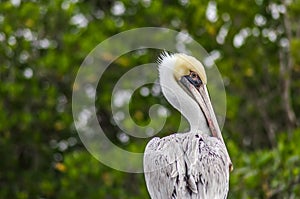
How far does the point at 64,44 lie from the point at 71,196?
8.79 ft

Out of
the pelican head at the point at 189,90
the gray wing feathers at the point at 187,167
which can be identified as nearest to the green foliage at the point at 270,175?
the pelican head at the point at 189,90

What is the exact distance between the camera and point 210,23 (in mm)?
13758

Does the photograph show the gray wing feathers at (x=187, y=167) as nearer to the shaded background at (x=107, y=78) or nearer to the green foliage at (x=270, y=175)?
the green foliage at (x=270, y=175)

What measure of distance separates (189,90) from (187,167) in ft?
3.58

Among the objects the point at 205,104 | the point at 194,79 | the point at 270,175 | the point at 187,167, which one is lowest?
the point at 270,175

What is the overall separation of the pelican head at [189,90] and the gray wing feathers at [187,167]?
0.32 meters

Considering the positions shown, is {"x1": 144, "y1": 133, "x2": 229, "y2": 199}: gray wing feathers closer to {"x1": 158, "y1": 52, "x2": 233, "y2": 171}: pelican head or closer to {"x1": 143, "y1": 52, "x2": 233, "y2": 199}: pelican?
{"x1": 143, "y1": 52, "x2": 233, "y2": 199}: pelican

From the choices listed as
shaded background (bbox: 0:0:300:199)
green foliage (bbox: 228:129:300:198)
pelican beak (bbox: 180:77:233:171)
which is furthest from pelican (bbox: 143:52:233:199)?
shaded background (bbox: 0:0:300:199)

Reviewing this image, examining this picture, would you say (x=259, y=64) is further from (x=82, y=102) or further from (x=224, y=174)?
(x=224, y=174)

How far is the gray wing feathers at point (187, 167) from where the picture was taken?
618cm

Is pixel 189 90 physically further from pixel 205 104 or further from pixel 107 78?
pixel 107 78

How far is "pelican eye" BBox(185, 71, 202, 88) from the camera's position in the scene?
23.5 feet

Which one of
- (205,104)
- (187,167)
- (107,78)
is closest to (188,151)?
(187,167)

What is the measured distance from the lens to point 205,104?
709cm
